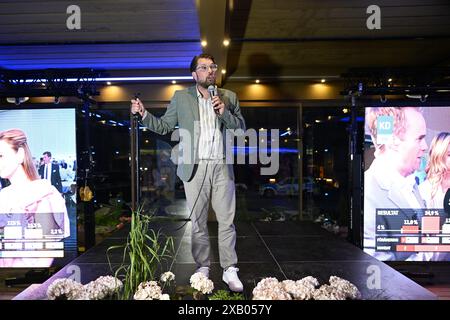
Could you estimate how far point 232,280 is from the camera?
1.92 metres

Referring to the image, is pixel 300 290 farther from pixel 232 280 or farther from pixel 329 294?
pixel 232 280

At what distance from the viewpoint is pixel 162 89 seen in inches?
214

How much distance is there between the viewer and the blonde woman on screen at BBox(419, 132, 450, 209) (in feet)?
13.5

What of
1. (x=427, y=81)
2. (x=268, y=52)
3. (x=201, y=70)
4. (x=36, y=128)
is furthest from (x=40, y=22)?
(x=427, y=81)

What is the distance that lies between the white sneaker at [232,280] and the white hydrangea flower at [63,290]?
0.85 metres

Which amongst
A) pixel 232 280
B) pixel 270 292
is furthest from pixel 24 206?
pixel 270 292

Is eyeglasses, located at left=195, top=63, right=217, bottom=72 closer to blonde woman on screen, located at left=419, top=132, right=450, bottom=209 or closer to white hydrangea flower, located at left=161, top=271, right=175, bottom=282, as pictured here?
white hydrangea flower, located at left=161, top=271, right=175, bottom=282

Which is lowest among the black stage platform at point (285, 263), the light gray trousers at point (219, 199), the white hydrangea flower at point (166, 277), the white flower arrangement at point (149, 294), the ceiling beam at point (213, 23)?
the black stage platform at point (285, 263)

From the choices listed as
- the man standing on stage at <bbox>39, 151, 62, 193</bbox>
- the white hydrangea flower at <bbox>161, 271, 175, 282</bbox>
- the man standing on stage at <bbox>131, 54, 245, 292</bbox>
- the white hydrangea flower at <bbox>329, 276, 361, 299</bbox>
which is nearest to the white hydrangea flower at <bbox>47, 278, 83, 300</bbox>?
the white hydrangea flower at <bbox>161, 271, 175, 282</bbox>

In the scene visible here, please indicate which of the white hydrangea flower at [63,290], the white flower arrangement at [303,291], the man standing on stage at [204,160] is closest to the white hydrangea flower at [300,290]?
the white flower arrangement at [303,291]

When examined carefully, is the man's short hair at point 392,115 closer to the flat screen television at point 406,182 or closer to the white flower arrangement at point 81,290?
the flat screen television at point 406,182

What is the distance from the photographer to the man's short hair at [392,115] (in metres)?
4.12

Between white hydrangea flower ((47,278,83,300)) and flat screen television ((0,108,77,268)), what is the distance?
2.85 metres

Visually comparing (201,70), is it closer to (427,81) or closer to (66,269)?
(66,269)
